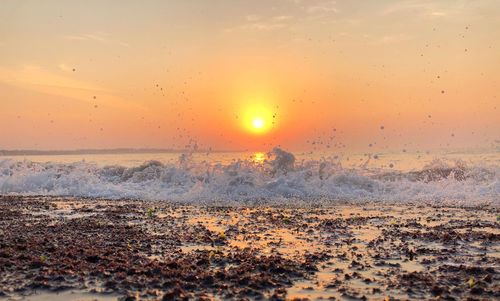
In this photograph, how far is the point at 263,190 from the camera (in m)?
29.1

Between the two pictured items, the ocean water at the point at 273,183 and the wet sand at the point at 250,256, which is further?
the ocean water at the point at 273,183

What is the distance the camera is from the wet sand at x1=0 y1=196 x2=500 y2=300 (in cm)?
830

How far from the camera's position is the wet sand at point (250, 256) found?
→ 830cm

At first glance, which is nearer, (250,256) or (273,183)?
(250,256)

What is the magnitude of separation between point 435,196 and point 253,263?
60.4 ft

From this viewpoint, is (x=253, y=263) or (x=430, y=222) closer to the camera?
(x=253, y=263)

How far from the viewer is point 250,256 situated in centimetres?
1084

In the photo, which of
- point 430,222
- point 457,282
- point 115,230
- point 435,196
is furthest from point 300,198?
point 457,282

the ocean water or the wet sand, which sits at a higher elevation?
the ocean water

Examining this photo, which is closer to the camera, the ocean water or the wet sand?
the wet sand

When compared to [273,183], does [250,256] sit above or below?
below

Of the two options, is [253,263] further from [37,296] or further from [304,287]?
[37,296]

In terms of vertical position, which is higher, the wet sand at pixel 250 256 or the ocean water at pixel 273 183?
the ocean water at pixel 273 183

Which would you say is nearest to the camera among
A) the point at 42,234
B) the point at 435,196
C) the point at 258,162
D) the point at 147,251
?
the point at 147,251
